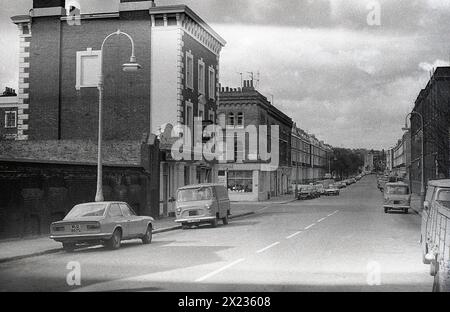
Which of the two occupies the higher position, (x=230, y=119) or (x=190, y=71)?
(x=190, y=71)

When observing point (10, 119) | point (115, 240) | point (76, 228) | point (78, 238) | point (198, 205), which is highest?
point (10, 119)

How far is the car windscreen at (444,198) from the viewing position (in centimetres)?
1343

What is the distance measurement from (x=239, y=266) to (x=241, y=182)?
1905 inches

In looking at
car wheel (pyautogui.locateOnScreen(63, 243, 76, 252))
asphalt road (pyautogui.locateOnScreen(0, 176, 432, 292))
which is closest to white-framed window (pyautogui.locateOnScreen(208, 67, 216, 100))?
asphalt road (pyautogui.locateOnScreen(0, 176, 432, 292))

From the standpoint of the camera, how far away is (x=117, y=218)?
56.7ft

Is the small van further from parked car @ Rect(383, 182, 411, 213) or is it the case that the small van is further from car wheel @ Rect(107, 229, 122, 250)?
parked car @ Rect(383, 182, 411, 213)

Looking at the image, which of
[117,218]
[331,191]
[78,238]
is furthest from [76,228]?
[331,191]

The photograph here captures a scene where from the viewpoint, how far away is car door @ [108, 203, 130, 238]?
1695 centimetres

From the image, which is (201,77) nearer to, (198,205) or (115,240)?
(198,205)

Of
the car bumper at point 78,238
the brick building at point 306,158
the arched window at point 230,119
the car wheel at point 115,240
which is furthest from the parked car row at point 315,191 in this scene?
the car bumper at point 78,238

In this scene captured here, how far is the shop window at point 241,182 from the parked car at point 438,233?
152ft

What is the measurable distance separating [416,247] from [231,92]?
45.8 meters

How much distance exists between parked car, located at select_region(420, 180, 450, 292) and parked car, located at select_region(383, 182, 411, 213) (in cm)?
2375
